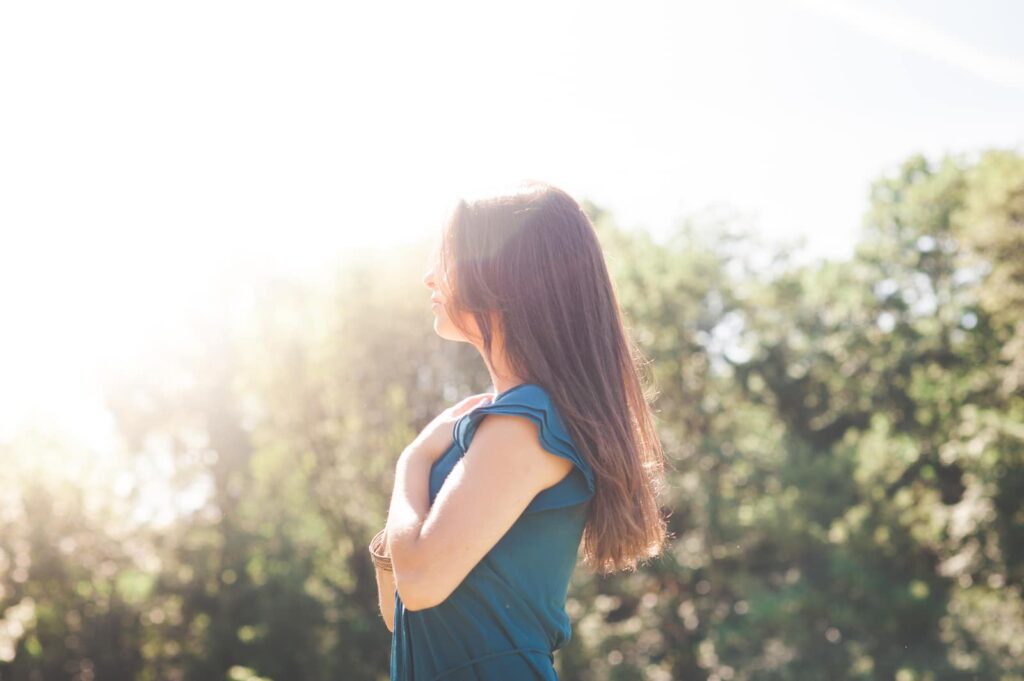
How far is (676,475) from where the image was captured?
773 inches

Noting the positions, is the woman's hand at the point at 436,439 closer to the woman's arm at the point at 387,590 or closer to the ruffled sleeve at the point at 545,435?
the ruffled sleeve at the point at 545,435

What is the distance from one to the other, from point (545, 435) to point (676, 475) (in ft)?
60.6

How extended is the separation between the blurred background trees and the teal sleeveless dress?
15.1 metres

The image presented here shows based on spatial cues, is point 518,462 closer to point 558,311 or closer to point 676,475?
point 558,311

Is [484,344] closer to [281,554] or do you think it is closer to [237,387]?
[281,554]

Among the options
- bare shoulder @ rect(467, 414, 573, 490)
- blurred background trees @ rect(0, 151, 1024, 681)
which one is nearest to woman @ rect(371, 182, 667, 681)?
bare shoulder @ rect(467, 414, 573, 490)

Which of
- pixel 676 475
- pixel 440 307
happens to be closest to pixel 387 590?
pixel 440 307

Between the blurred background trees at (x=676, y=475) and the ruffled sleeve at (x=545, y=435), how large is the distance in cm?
1519

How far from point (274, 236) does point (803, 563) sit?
12555 millimetres

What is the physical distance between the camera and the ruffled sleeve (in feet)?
5.42

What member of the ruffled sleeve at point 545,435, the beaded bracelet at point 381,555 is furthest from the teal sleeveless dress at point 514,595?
the beaded bracelet at point 381,555

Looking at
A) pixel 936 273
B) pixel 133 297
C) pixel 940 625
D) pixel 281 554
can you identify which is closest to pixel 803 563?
pixel 940 625

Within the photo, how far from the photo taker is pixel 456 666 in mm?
1688

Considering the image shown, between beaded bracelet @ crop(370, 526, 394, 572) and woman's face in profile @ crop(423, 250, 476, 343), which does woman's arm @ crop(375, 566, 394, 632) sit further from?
woman's face in profile @ crop(423, 250, 476, 343)
